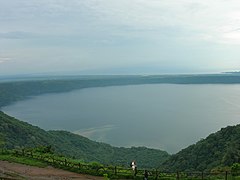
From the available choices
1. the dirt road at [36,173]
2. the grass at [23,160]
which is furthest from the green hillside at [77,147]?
the dirt road at [36,173]

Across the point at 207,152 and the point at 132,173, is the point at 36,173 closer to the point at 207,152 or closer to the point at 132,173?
the point at 132,173

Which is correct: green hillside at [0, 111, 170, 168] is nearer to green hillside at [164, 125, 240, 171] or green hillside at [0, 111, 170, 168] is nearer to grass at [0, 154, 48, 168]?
green hillside at [164, 125, 240, 171]

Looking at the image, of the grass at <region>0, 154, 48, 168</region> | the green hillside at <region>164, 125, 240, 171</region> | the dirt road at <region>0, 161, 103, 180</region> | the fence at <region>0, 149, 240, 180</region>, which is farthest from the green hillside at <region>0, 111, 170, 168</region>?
the fence at <region>0, 149, 240, 180</region>

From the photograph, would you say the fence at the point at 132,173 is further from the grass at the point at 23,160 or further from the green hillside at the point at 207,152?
the green hillside at the point at 207,152

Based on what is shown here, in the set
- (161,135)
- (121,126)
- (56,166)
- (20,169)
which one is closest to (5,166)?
(20,169)

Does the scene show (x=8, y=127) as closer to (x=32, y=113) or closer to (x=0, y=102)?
(x=32, y=113)

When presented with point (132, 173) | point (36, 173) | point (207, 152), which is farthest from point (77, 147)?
point (132, 173)

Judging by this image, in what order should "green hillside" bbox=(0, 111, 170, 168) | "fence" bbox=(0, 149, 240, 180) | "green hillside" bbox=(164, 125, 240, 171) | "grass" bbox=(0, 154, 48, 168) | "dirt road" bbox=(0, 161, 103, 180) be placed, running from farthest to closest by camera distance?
"green hillside" bbox=(0, 111, 170, 168)
"green hillside" bbox=(164, 125, 240, 171)
"grass" bbox=(0, 154, 48, 168)
"dirt road" bbox=(0, 161, 103, 180)
"fence" bbox=(0, 149, 240, 180)
